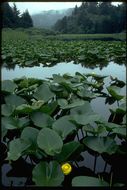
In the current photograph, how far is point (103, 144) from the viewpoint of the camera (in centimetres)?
89

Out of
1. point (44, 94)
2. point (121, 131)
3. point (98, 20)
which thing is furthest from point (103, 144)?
point (98, 20)

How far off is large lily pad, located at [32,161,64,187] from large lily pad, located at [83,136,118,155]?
16 centimetres

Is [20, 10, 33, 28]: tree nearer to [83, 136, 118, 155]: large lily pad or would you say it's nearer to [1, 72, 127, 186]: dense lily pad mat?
[1, 72, 127, 186]: dense lily pad mat

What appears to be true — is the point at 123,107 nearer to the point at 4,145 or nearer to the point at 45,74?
the point at 4,145

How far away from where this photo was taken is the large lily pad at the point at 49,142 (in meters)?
0.82

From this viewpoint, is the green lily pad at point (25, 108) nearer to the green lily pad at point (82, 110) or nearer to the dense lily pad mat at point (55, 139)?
the dense lily pad mat at point (55, 139)

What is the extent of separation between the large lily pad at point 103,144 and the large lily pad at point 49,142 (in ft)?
0.34

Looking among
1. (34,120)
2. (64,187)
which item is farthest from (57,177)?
(34,120)

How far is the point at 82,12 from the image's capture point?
50.8ft

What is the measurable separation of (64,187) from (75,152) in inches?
4.8

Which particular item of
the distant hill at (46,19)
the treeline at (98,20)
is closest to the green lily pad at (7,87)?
the treeline at (98,20)

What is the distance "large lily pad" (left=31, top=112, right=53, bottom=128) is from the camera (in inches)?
40.2

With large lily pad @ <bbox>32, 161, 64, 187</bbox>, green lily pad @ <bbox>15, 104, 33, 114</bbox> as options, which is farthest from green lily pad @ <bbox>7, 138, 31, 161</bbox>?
green lily pad @ <bbox>15, 104, 33, 114</bbox>

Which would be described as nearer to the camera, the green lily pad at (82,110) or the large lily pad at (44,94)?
the green lily pad at (82,110)
